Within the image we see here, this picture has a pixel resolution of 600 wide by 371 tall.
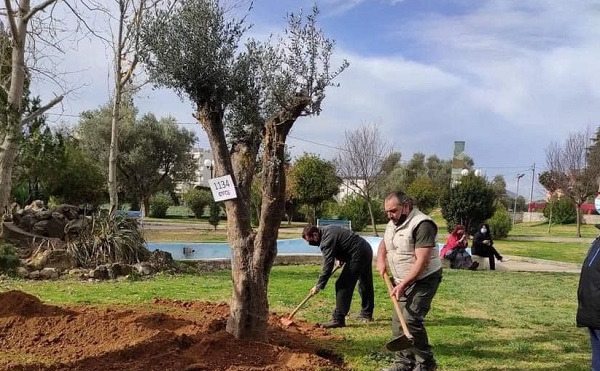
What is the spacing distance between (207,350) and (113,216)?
786 cm

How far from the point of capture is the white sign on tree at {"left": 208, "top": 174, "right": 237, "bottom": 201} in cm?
538

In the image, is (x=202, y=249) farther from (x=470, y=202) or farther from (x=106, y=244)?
(x=470, y=202)

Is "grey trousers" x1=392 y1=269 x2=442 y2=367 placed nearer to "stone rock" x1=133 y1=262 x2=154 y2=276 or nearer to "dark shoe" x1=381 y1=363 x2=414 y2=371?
"dark shoe" x1=381 y1=363 x2=414 y2=371

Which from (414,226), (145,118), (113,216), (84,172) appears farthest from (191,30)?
(145,118)

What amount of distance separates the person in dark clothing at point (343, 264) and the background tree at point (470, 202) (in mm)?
19420

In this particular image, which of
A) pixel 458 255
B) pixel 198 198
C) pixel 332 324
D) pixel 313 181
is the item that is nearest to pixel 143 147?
pixel 198 198

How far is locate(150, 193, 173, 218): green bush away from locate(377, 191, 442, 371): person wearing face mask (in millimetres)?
36862

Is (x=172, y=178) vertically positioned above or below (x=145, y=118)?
below

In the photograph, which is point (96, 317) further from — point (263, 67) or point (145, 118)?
point (145, 118)

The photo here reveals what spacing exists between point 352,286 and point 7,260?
659 centimetres

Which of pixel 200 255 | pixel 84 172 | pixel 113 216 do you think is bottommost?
pixel 200 255

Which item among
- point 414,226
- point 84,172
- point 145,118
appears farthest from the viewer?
point 145,118

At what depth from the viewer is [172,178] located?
40.2 meters

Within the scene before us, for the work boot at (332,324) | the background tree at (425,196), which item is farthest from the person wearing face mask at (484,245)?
the background tree at (425,196)
